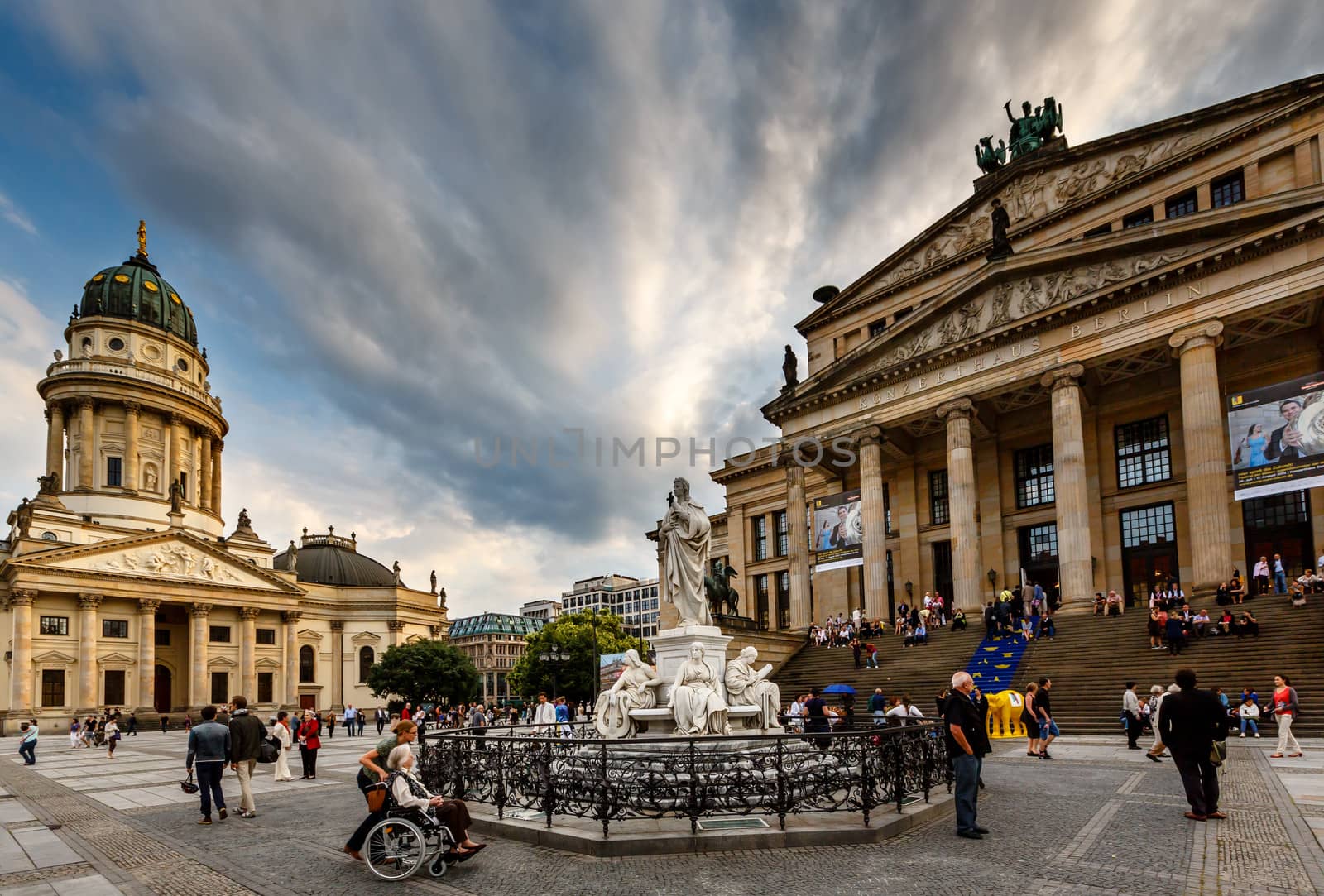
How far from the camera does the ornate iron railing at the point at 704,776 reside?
9.41m

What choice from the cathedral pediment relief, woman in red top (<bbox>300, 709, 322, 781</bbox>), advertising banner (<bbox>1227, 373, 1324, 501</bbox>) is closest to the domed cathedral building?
the cathedral pediment relief

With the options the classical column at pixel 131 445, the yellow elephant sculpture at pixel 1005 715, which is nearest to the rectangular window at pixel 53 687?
the classical column at pixel 131 445

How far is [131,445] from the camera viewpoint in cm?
7100

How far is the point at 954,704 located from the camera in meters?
10.0

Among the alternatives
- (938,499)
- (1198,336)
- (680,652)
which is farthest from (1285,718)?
(938,499)

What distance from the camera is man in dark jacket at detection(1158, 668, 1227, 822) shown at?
10102 millimetres

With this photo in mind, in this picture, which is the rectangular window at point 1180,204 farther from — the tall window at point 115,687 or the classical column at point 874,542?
the tall window at point 115,687

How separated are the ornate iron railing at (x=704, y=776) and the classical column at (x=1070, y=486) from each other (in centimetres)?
2343

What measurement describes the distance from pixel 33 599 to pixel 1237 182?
237 feet

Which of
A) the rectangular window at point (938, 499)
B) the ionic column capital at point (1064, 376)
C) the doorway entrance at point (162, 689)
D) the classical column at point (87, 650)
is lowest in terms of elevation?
the doorway entrance at point (162, 689)

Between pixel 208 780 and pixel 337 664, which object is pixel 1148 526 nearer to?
pixel 208 780

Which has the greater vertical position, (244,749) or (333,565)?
(333,565)

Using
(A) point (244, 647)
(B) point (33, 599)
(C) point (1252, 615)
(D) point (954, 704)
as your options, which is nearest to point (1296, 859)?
(D) point (954, 704)

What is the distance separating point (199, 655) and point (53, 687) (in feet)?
30.5
